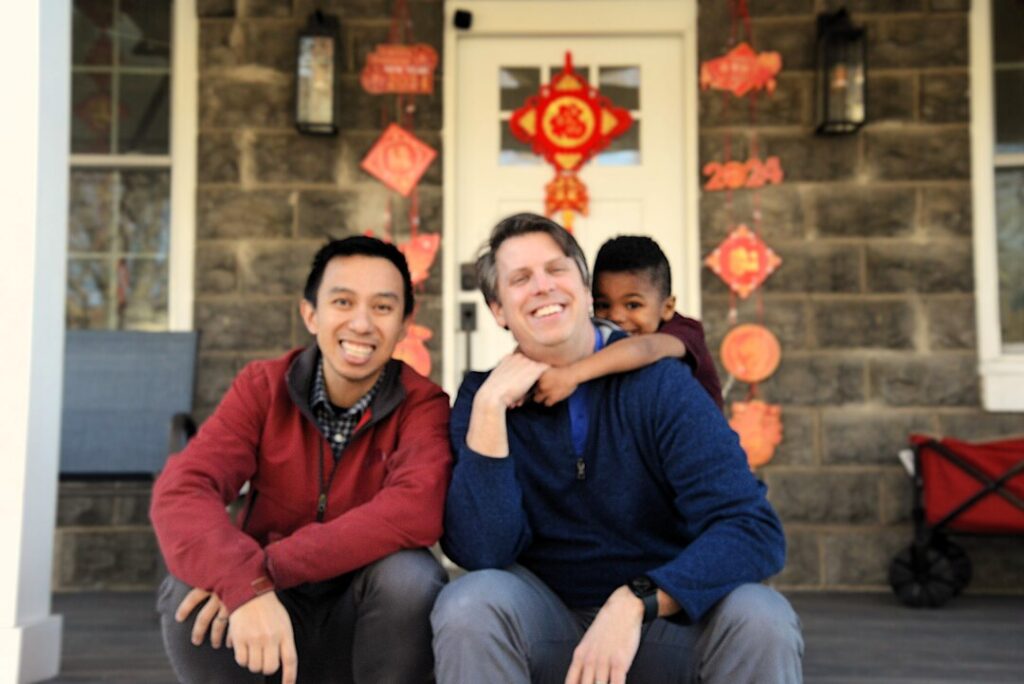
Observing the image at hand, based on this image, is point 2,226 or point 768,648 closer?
point 768,648

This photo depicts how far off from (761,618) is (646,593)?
176mm

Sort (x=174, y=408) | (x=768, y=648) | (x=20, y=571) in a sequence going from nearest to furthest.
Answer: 1. (x=768, y=648)
2. (x=20, y=571)
3. (x=174, y=408)

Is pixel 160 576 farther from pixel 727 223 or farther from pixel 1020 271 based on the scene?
pixel 1020 271

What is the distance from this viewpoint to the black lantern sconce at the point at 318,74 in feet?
13.5

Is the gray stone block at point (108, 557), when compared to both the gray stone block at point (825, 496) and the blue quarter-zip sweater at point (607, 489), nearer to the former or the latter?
the gray stone block at point (825, 496)

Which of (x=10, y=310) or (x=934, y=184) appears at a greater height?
(x=934, y=184)

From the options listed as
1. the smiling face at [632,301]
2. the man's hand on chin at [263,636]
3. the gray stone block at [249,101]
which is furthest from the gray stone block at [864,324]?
the man's hand on chin at [263,636]

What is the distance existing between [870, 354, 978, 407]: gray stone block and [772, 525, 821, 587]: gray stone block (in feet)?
2.08

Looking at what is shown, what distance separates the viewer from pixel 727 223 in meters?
4.18

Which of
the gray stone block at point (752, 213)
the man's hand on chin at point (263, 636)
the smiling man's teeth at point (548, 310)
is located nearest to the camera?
the man's hand on chin at point (263, 636)

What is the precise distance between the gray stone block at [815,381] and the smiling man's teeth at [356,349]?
2530 mm

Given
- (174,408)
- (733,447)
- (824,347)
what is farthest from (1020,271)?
(174,408)

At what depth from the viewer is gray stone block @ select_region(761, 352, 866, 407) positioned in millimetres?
4148

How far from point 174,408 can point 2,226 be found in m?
1.33
